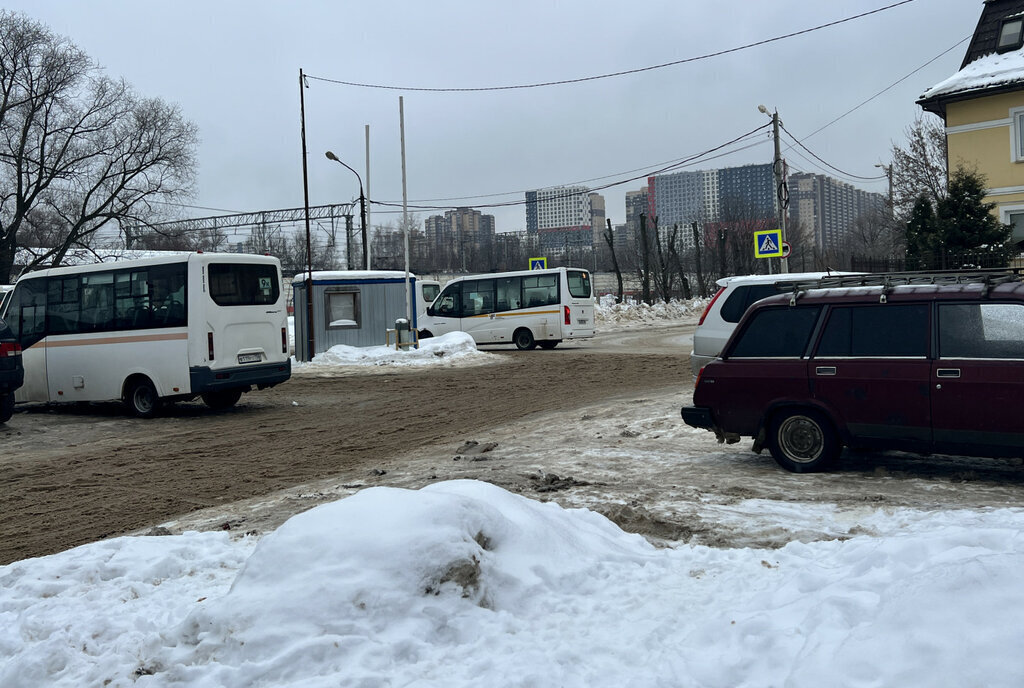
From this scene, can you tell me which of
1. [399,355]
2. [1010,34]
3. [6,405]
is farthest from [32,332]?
[1010,34]

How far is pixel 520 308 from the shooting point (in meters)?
30.4

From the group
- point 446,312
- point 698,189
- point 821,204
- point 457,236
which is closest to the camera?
Result: point 446,312

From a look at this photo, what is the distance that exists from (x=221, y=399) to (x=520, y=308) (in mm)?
15739

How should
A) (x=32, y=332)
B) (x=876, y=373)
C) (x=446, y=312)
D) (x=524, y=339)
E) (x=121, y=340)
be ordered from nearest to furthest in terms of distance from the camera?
(x=876, y=373), (x=121, y=340), (x=32, y=332), (x=524, y=339), (x=446, y=312)

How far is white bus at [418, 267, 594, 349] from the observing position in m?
29.9

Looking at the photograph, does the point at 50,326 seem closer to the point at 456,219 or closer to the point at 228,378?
the point at 228,378

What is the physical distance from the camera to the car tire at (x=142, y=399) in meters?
14.4

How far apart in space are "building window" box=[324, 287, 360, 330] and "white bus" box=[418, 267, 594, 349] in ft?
13.5

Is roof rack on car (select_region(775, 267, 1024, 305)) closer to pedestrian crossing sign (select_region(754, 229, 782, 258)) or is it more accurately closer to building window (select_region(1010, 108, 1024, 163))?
pedestrian crossing sign (select_region(754, 229, 782, 258))

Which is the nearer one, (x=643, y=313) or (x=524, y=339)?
(x=524, y=339)

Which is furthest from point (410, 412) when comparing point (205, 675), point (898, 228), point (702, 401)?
point (898, 228)

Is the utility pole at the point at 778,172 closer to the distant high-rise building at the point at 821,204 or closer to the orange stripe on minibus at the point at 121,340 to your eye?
the orange stripe on minibus at the point at 121,340

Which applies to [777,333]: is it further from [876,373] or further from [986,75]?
[986,75]

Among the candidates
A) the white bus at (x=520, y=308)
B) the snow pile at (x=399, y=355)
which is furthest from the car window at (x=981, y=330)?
the white bus at (x=520, y=308)
